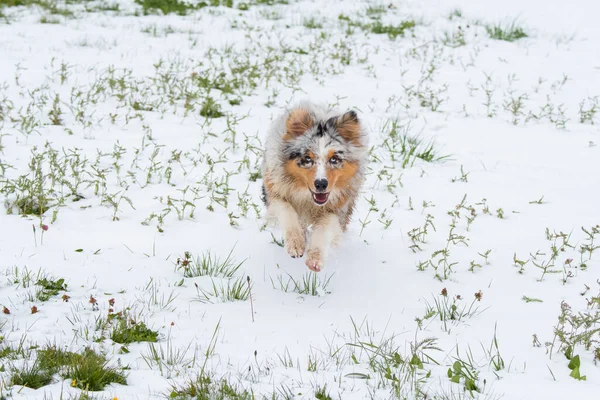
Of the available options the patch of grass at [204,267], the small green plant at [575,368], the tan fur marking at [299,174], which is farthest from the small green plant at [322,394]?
the tan fur marking at [299,174]

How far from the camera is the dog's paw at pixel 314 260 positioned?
4508mm

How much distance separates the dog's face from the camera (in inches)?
177

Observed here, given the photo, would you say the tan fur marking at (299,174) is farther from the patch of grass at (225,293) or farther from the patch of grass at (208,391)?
the patch of grass at (208,391)

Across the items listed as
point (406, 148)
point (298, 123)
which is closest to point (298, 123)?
point (298, 123)

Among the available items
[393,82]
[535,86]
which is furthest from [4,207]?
[535,86]

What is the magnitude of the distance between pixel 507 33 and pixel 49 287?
11242 mm

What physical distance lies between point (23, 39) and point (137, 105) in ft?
13.5

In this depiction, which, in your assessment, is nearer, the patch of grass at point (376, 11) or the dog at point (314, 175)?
the dog at point (314, 175)

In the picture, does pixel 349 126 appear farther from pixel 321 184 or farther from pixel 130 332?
pixel 130 332

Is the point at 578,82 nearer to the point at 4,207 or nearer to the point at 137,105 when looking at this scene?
the point at 137,105

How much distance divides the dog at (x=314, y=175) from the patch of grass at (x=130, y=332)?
1464mm

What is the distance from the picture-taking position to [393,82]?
9664mm

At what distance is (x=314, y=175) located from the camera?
4.46 metres

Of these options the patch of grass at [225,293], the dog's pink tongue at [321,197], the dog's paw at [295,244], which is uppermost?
the dog's pink tongue at [321,197]
